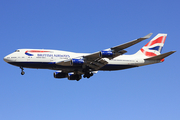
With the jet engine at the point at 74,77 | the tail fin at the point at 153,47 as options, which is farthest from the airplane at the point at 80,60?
the tail fin at the point at 153,47

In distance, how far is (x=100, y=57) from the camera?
139 ft

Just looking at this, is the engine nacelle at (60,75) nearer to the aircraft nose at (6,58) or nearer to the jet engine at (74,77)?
the jet engine at (74,77)

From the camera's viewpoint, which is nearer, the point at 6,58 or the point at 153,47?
the point at 6,58

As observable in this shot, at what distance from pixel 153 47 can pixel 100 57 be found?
47.2ft

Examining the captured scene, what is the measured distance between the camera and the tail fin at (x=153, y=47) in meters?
51.4

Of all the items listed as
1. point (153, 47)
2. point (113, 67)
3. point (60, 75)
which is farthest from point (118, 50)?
point (60, 75)

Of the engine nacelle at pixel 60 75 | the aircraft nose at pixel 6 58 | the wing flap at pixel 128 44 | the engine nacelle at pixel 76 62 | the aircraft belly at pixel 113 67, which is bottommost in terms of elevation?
the engine nacelle at pixel 60 75

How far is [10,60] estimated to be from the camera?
43.4 metres

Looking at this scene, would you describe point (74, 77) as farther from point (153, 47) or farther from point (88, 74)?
point (153, 47)

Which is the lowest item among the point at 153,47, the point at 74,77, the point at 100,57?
the point at 74,77

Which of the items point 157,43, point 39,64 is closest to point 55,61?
point 39,64

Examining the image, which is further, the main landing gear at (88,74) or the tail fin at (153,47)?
the tail fin at (153,47)

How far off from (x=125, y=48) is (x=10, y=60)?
17.7m

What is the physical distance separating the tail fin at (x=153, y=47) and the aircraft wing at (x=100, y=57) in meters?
9.48
